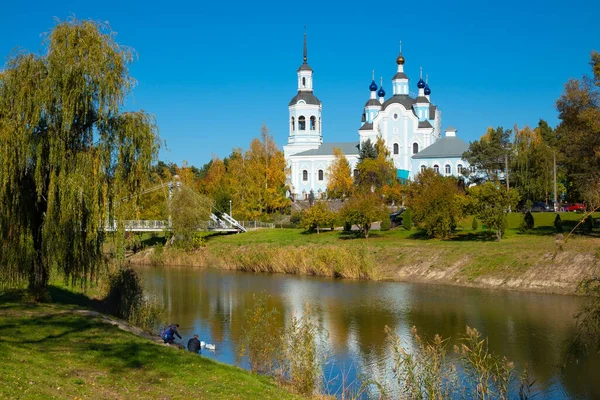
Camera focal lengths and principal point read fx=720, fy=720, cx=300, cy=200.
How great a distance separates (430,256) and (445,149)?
4065cm

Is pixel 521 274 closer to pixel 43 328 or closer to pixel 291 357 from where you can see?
pixel 291 357

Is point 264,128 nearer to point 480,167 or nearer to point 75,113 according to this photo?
point 480,167

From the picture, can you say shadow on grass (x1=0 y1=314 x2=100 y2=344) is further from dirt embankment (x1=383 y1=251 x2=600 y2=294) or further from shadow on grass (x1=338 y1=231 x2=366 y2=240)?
shadow on grass (x1=338 y1=231 x2=366 y2=240)

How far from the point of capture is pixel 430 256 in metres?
35.7

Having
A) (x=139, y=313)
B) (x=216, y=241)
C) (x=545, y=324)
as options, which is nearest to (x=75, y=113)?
(x=139, y=313)

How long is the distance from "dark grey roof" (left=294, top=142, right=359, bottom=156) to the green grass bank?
30949mm

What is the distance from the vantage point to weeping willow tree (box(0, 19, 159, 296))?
56.6 feet

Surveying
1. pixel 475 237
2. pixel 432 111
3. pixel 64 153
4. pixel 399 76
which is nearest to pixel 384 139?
pixel 399 76

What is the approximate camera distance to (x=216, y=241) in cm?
4994

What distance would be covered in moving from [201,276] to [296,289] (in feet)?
27.4

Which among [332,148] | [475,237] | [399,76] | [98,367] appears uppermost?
[399,76]

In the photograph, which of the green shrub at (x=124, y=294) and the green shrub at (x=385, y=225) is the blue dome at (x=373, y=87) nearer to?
the green shrub at (x=385, y=225)

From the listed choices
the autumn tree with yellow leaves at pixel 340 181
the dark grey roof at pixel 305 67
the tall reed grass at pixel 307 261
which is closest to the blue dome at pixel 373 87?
the dark grey roof at pixel 305 67

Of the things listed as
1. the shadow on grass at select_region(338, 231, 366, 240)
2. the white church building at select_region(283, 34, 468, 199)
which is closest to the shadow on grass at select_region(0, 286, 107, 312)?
the shadow on grass at select_region(338, 231, 366, 240)
